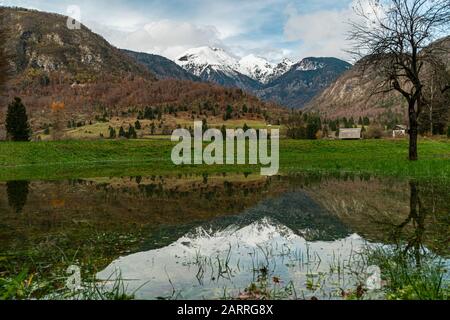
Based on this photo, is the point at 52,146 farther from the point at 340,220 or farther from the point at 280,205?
the point at 340,220

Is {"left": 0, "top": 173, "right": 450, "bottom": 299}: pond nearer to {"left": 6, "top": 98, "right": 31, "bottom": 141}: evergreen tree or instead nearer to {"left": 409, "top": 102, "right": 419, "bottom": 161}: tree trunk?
{"left": 409, "top": 102, "right": 419, "bottom": 161}: tree trunk

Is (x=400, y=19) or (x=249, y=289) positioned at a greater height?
(x=400, y=19)

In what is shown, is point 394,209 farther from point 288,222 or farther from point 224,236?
point 224,236

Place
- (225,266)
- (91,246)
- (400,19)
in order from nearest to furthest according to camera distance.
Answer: (225,266) < (91,246) < (400,19)

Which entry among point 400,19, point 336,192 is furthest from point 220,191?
point 400,19

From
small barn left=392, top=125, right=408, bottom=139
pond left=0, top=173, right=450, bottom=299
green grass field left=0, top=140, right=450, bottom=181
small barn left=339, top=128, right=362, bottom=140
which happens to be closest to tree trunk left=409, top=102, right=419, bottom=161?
green grass field left=0, top=140, right=450, bottom=181

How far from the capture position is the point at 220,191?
851 inches

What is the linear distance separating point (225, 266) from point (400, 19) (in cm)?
2969

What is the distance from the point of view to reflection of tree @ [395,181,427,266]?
898 cm

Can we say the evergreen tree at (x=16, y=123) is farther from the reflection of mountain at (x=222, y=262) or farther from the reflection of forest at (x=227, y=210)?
the reflection of mountain at (x=222, y=262)

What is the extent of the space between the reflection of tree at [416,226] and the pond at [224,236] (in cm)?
3

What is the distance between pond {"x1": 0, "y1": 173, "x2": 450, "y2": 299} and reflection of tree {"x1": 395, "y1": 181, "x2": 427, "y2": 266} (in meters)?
0.03
